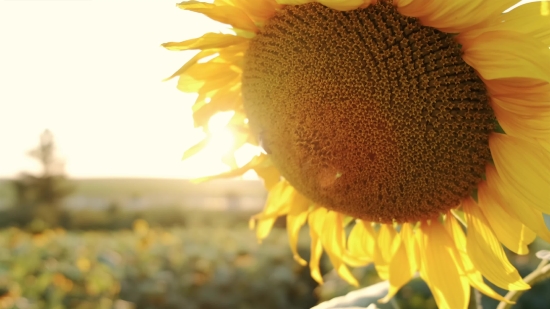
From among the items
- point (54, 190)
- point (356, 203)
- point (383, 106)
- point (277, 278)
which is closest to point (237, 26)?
point (383, 106)

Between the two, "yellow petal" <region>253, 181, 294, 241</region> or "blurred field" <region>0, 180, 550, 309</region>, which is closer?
"yellow petal" <region>253, 181, 294, 241</region>

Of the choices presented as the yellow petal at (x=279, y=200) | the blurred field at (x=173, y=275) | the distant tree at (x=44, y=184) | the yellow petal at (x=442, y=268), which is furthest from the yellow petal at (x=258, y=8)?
A: the distant tree at (x=44, y=184)

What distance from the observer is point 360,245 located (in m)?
1.67

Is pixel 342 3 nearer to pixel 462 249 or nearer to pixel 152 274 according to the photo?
pixel 462 249

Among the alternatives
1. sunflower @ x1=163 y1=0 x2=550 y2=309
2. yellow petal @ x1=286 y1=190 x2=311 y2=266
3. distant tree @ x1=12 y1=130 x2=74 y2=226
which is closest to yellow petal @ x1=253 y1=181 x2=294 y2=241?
yellow petal @ x1=286 y1=190 x2=311 y2=266

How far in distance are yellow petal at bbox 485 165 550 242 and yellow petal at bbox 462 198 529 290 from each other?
0.08 metres

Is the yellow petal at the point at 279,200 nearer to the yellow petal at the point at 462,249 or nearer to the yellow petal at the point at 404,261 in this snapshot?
the yellow petal at the point at 404,261

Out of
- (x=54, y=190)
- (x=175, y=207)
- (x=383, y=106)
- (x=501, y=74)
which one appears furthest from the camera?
(x=54, y=190)

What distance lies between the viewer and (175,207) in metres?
15.4

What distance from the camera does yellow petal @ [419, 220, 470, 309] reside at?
1390 millimetres

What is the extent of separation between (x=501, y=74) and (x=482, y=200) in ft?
1.17

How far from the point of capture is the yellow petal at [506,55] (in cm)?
99

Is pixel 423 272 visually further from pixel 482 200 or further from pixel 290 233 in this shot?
pixel 290 233

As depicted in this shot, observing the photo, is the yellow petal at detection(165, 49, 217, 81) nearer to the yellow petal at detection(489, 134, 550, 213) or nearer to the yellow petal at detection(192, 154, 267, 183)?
the yellow petal at detection(192, 154, 267, 183)
